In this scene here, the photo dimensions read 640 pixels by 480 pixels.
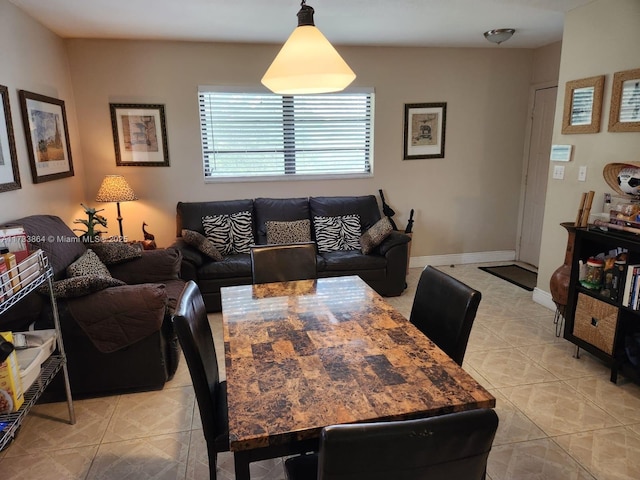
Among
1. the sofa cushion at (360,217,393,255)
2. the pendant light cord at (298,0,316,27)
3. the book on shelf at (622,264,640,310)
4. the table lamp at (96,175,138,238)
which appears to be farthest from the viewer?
the sofa cushion at (360,217,393,255)

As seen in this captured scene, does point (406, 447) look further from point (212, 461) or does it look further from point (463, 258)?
point (463, 258)

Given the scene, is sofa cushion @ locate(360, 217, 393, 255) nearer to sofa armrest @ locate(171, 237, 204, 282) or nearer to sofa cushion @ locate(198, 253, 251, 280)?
sofa cushion @ locate(198, 253, 251, 280)

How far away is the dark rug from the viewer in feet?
14.3

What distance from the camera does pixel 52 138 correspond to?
339 centimetres

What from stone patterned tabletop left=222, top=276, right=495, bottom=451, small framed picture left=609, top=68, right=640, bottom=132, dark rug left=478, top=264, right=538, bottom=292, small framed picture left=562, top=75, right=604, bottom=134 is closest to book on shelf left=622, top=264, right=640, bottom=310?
small framed picture left=609, top=68, right=640, bottom=132

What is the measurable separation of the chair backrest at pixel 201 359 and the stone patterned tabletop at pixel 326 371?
0.11 metres

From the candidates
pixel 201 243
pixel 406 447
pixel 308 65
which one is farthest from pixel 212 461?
pixel 201 243

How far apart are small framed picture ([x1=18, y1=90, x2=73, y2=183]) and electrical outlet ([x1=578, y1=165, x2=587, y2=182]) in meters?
4.15

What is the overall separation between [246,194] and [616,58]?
335 cm

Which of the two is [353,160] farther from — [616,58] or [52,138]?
[52,138]

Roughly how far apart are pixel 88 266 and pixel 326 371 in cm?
203

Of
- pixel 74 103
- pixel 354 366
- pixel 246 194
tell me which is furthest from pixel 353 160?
pixel 354 366

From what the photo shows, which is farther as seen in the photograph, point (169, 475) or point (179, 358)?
point (179, 358)

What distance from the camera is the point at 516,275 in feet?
15.2
